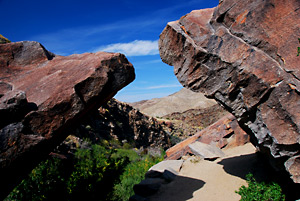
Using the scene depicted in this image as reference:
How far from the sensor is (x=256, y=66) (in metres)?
3.71

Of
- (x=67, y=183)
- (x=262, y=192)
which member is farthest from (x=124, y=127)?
(x=262, y=192)

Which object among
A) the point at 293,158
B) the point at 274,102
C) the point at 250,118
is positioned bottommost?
the point at 293,158

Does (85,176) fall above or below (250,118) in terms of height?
below

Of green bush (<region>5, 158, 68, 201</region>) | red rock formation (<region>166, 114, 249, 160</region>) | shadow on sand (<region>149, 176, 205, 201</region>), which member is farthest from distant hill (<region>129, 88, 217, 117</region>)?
green bush (<region>5, 158, 68, 201</region>)

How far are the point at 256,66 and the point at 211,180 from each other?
11.7ft

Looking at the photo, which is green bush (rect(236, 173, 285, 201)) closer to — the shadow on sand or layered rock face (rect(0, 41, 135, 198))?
the shadow on sand

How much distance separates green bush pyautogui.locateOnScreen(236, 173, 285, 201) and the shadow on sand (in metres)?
1.39

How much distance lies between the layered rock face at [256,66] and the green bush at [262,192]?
24.6 inches

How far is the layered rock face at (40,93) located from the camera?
102 inches

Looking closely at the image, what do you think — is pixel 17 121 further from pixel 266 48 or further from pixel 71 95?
pixel 266 48

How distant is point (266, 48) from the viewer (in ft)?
12.2

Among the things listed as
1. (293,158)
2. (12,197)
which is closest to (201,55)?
(293,158)

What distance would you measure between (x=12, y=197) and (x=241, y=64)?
199 inches

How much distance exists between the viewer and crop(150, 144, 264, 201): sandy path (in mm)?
5188
